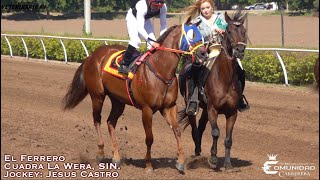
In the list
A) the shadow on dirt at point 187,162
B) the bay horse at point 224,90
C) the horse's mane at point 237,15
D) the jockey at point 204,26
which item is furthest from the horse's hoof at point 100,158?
the horse's mane at point 237,15

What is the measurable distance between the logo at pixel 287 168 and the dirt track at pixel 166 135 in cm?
9

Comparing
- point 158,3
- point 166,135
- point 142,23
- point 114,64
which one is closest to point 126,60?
point 114,64

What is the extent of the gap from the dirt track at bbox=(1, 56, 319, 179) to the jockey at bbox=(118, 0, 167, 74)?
4.28ft

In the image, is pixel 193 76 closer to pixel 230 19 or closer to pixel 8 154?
pixel 230 19

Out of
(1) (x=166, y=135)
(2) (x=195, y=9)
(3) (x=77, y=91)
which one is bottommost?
(1) (x=166, y=135)

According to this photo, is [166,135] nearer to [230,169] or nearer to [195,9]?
[230,169]

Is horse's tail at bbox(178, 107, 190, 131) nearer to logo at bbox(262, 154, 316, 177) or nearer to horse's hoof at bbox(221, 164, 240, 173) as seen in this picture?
horse's hoof at bbox(221, 164, 240, 173)

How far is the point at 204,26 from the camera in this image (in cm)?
704

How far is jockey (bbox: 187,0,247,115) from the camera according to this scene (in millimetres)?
6922

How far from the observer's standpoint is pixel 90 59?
789 centimetres

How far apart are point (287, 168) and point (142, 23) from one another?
7.43 ft

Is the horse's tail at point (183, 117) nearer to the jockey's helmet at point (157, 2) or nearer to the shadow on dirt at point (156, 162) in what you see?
the shadow on dirt at point (156, 162)

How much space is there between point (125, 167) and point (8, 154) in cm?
141

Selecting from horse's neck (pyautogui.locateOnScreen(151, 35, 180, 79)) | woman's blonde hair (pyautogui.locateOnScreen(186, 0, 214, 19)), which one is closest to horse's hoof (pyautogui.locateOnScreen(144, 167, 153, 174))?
horse's neck (pyautogui.locateOnScreen(151, 35, 180, 79))
